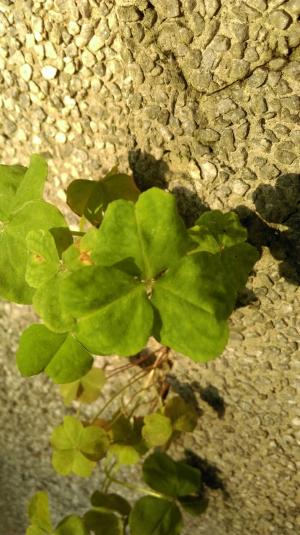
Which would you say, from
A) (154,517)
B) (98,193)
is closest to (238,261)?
(98,193)

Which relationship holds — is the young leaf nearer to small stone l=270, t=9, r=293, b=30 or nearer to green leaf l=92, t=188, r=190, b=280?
green leaf l=92, t=188, r=190, b=280

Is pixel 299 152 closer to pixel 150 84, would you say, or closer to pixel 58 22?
pixel 150 84

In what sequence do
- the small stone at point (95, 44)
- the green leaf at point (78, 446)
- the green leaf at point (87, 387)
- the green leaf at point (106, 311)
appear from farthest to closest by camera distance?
1. the green leaf at point (87, 387)
2. the green leaf at point (78, 446)
3. the small stone at point (95, 44)
4. the green leaf at point (106, 311)

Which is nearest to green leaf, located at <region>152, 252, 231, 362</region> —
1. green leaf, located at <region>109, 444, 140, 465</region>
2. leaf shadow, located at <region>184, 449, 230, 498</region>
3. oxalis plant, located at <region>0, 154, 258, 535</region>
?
oxalis plant, located at <region>0, 154, 258, 535</region>

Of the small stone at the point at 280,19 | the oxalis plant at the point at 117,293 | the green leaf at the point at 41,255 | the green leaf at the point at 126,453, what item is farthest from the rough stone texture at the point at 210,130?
the green leaf at the point at 41,255

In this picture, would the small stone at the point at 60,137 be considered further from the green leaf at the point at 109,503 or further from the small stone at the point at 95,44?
the green leaf at the point at 109,503
